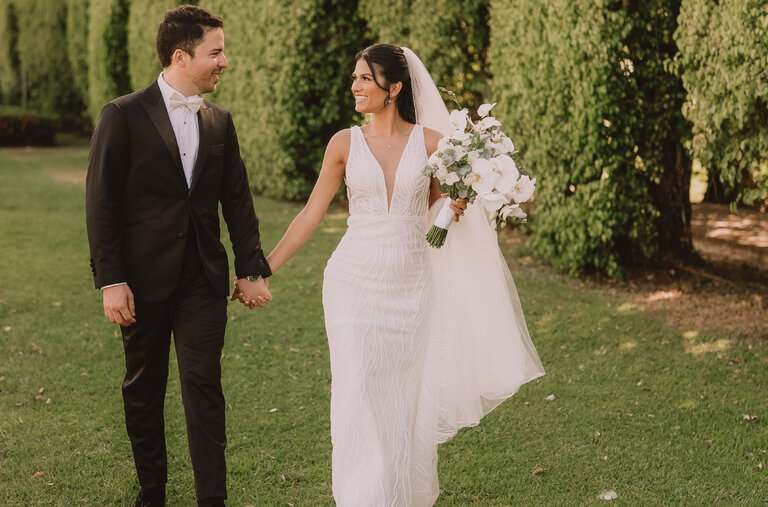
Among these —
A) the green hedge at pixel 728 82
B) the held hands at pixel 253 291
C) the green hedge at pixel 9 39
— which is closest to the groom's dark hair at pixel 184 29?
the held hands at pixel 253 291

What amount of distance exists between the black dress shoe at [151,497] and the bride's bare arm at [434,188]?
6.43 ft

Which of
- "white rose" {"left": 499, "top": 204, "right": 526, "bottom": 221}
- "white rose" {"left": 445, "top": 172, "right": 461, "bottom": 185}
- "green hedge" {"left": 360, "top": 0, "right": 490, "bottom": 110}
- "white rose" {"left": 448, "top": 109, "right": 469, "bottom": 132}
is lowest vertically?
"white rose" {"left": 499, "top": 204, "right": 526, "bottom": 221}

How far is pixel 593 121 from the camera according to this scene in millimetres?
7852

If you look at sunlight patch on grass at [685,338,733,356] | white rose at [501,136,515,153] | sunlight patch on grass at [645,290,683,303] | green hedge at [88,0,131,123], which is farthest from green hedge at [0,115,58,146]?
white rose at [501,136,515,153]

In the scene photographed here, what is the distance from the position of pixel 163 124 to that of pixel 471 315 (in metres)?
1.74

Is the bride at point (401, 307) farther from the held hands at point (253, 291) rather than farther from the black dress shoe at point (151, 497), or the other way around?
the black dress shoe at point (151, 497)

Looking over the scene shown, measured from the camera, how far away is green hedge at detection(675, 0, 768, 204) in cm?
606

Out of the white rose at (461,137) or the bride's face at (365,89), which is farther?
the bride's face at (365,89)

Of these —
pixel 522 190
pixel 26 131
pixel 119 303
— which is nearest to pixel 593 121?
pixel 522 190

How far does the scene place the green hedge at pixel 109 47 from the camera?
23797 mm

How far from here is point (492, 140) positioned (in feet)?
12.2

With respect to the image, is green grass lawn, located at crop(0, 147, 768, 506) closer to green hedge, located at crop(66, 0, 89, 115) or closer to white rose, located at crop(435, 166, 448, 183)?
white rose, located at crop(435, 166, 448, 183)

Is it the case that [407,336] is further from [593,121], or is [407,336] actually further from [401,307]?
[593,121]

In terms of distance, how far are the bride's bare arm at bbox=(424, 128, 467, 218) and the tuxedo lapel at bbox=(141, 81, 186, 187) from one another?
1.17 meters
